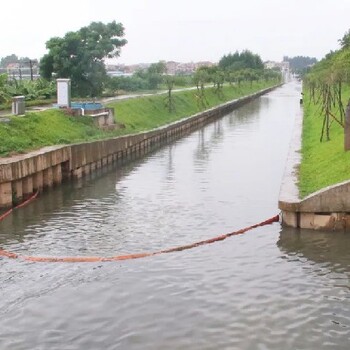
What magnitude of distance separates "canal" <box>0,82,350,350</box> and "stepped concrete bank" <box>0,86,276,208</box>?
91 cm

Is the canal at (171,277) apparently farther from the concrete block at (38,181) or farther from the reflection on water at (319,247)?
the concrete block at (38,181)

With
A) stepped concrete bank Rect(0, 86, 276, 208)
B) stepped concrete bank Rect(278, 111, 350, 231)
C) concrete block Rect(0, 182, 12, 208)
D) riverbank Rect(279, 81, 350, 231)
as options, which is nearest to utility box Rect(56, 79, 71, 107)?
stepped concrete bank Rect(0, 86, 276, 208)

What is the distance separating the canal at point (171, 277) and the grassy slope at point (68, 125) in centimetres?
343

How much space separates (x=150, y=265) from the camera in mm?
17438

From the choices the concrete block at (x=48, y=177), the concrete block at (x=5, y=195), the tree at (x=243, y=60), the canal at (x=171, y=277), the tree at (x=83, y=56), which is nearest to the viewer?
the canal at (x=171, y=277)

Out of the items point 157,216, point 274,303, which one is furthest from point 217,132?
point 274,303

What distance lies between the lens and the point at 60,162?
30109 millimetres

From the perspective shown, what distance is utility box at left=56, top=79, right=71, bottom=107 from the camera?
39.4 metres

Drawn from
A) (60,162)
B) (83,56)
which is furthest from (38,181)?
(83,56)

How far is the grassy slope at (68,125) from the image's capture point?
29.8 m

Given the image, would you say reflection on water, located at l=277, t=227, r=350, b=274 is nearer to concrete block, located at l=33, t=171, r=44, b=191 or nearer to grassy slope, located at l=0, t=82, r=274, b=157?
concrete block, located at l=33, t=171, r=44, b=191

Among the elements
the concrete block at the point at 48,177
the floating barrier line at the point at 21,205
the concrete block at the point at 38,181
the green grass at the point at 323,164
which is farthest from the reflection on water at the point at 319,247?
the concrete block at the point at 48,177

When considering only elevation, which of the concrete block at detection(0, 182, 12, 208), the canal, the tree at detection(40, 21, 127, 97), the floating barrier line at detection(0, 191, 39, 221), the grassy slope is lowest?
the canal

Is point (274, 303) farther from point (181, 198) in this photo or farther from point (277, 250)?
point (181, 198)
